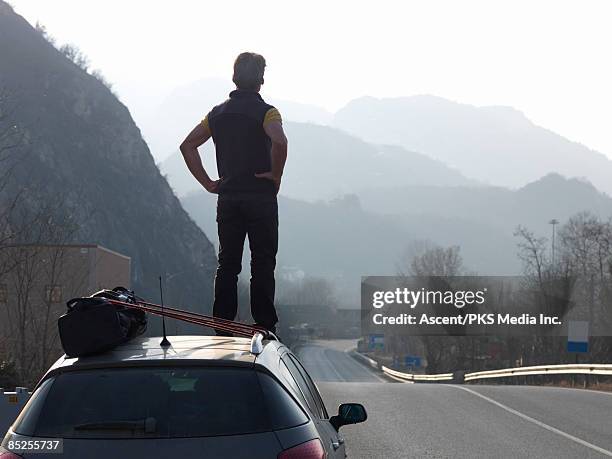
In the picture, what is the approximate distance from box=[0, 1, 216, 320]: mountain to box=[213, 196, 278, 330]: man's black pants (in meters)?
95.0

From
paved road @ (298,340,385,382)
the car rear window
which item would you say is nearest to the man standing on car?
the car rear window

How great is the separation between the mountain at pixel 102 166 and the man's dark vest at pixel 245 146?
9507 cm

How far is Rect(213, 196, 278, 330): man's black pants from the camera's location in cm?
813

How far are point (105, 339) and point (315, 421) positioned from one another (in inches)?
40.1

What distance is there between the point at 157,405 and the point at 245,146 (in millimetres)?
4086

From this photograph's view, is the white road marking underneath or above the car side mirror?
underneath

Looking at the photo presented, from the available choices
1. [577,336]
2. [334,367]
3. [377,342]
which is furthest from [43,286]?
[377,342]

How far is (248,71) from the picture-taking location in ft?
27.6

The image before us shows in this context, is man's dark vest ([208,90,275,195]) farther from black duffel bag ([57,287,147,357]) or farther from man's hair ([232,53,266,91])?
black duffel bag ([57,287,147,357])

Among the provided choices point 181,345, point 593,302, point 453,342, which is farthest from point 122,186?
point 181,345

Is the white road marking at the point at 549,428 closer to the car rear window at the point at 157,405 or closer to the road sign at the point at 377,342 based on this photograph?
the car rear window at the point at 157,405

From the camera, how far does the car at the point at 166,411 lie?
168 inches

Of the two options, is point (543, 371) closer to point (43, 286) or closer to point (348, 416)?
point (43, 286)

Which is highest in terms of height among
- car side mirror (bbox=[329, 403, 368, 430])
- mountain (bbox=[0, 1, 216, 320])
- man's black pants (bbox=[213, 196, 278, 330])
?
mountain (bbox=[0, 1, 216, 320])
